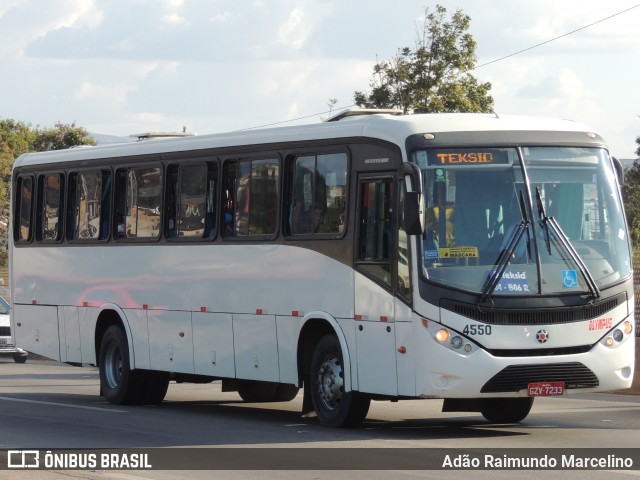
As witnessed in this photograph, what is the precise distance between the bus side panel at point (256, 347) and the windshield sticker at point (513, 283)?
3500 mm

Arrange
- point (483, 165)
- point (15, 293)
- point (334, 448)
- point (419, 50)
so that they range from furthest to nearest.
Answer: point (419, 50)
point (15, 293)
point (483, 165)
point (334, 448)

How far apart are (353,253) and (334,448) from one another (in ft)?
8.21

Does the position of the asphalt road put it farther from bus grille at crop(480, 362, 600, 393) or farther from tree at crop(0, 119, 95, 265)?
tree at crop(0, 119, 95, 265)

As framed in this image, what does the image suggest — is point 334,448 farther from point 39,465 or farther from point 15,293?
point 15,293

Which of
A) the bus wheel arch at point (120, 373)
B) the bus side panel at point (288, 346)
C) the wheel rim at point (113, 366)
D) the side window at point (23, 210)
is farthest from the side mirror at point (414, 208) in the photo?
the side window at point (23, 210)

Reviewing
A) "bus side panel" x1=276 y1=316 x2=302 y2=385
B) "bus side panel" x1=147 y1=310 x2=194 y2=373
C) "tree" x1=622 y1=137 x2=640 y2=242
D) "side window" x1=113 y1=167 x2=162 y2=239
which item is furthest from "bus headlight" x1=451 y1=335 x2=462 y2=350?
"tree" x1=622 y1=137 x2=640 y2=242

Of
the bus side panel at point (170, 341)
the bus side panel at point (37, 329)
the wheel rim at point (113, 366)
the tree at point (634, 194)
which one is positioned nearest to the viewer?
the bus side panel at point (170, 341)

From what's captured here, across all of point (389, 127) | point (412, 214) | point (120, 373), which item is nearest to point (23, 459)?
point (412, 214)

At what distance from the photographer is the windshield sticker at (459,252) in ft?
47.8

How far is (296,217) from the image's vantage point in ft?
54.7

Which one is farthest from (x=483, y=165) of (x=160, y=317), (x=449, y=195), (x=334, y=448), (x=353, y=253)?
(x=160, y=317)

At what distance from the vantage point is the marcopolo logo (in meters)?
12.6

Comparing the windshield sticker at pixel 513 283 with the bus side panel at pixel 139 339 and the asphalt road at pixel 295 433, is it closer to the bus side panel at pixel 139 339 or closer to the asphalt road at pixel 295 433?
the asphalt road at pixel 295 433

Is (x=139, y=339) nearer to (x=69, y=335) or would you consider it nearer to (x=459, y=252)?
(x=69, y=335)
